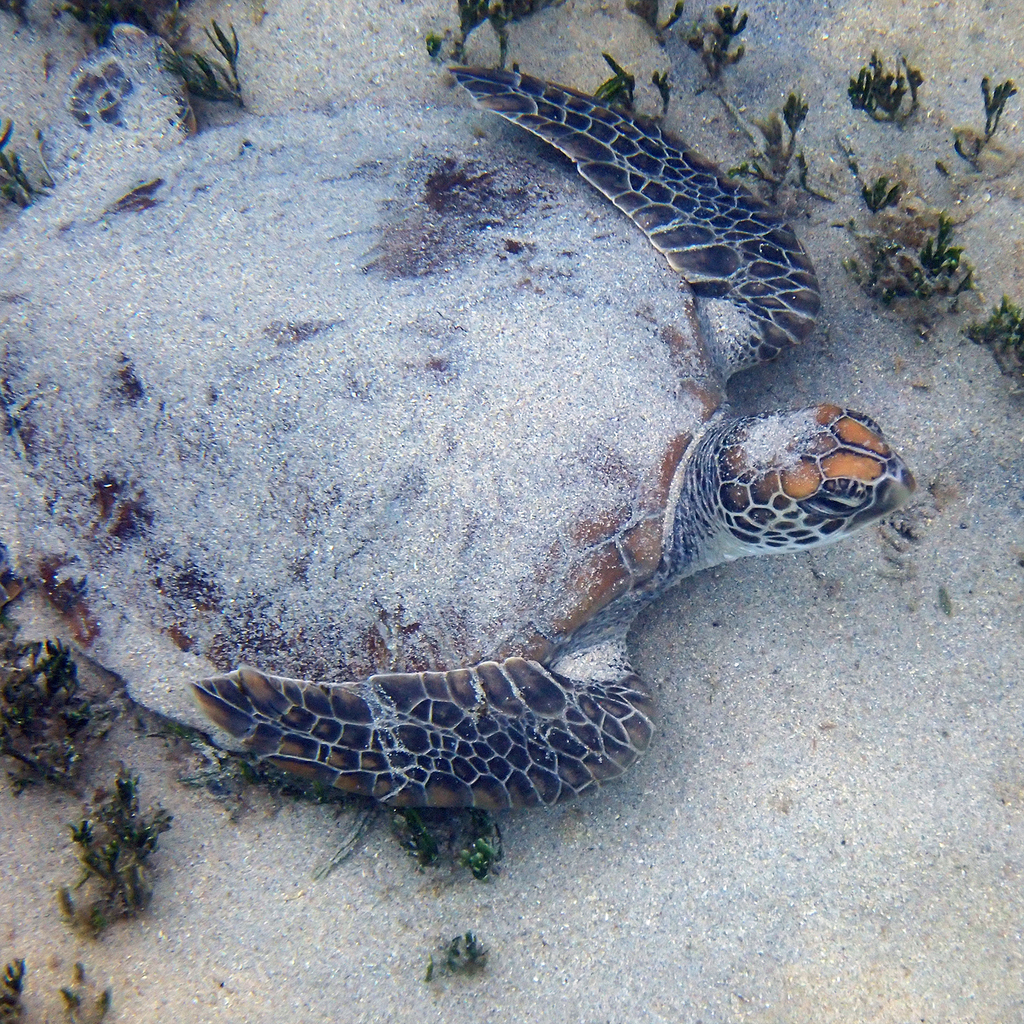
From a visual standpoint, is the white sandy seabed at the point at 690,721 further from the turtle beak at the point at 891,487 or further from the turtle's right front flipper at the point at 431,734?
the turtle beak at the point at 891,487

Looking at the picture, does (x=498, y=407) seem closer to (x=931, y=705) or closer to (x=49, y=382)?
(x=49, y=382)

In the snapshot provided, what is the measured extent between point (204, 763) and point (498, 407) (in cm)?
199

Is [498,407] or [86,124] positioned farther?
[86,124]

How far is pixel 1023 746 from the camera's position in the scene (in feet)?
9.12

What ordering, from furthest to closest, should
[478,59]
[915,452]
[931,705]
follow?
[478,59] → [915,452] → [931,705]

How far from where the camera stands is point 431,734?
2.57 meters

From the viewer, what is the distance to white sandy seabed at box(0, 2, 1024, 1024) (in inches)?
99.0

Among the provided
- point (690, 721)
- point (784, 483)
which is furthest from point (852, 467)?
point (690, 721)

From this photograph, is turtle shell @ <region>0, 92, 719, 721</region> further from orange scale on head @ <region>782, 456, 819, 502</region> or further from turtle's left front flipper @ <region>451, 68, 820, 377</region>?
orange scale on head @ <region>782, 456, 819, 502</region>

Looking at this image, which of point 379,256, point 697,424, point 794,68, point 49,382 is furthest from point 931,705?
point 49,382

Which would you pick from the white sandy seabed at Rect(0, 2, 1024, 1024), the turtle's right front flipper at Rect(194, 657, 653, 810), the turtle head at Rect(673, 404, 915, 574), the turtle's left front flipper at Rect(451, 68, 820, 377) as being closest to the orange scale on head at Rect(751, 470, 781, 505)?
the turtle head at Rect(673, 404, 915, 574)

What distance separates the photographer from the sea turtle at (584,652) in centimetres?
255

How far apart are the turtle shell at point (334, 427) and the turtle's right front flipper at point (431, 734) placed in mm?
128

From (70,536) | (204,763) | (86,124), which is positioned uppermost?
(86,124)
